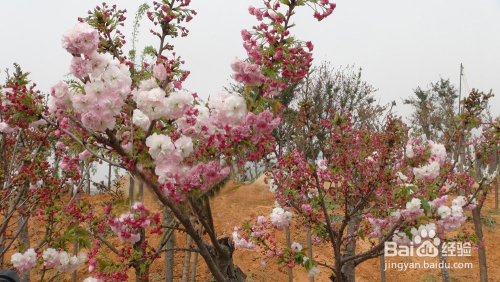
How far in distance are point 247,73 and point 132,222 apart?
1.42m

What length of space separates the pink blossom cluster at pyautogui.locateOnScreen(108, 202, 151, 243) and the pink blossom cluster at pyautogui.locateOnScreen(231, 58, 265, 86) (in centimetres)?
132

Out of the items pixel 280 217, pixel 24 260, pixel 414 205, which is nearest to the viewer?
pixel 24 260

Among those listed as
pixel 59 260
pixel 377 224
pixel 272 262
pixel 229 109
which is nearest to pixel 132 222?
pixel 229 109

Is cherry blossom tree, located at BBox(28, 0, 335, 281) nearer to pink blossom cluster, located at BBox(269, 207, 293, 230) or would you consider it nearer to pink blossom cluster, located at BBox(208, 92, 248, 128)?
pink blossom cluster, located at BBox(208, 92, 248, 128)

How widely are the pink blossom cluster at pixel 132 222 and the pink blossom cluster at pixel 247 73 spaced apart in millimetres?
1319

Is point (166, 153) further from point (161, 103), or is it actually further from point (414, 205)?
point (414, 205)

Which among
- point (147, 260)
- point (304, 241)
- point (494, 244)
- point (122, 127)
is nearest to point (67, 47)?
point (122, 127)

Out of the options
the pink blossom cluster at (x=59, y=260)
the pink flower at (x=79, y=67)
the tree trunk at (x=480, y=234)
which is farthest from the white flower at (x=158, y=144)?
the tree trunk at (x=480, y=234)

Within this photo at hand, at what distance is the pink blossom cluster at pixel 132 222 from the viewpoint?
2598mm

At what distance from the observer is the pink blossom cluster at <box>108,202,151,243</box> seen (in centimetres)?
260

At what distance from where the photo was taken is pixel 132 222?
8.41 feet

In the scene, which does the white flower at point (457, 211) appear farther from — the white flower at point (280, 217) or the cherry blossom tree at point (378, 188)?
the white flower at point (280, 217)

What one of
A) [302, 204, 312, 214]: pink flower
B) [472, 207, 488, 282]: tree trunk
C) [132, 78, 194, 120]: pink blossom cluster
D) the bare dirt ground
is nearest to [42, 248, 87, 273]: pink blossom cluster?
[132, 78, 194, 120]: pink blossom cluster

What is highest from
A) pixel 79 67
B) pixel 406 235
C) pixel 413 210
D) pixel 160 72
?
pixel 160 72
